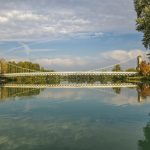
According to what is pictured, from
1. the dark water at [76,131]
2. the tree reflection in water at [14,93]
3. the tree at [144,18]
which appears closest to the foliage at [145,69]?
the tree reflection in water at [14,93]

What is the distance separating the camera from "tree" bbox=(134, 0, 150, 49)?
31794 mm

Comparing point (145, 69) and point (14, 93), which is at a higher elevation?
point (145, 69)

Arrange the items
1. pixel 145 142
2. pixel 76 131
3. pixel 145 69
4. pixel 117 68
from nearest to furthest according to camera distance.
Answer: pixel 145 142
pixel 76 131
pixel 145 69
pixel 117 68

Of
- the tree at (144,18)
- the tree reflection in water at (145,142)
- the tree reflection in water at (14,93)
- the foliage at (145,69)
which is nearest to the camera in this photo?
the tree reflection in water at (145,142)

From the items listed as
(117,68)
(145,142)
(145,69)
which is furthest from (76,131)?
(117,68)

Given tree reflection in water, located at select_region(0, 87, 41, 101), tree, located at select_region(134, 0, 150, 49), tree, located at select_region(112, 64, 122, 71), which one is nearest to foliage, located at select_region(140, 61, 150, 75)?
tree, located at select_region(112, 64, 122, 71)

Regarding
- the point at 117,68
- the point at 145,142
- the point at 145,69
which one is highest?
the point at 117,68

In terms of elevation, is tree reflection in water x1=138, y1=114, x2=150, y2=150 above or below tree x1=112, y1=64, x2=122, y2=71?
below

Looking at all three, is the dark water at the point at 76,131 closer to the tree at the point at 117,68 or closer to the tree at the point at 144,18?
the tree at the point at 144,18

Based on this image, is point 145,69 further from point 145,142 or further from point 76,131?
point 145,142

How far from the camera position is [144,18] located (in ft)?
106

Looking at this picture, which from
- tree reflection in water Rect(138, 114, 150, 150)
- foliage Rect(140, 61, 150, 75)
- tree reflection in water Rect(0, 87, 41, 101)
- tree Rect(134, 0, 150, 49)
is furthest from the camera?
foliage Rect(140, 61, 150, 75)

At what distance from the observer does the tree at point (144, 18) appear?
104 ft

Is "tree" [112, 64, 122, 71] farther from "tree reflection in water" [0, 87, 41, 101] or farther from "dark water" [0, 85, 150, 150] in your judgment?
"dark water" [0, 85, 150, 150]
